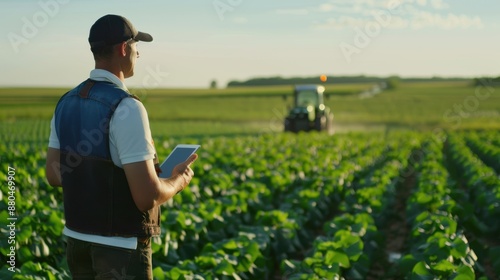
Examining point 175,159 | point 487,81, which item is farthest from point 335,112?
point 175,159

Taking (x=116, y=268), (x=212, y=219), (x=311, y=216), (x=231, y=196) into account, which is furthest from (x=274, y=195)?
(x=116, y=268)

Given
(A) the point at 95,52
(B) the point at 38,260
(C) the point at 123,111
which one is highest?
(A) the point at 95,52

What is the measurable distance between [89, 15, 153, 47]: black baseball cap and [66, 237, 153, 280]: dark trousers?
0.89 meters

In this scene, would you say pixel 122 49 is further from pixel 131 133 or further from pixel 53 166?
pixel 53 166

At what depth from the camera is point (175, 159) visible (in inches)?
127

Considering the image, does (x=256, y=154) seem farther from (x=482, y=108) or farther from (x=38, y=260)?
(x=482, y=108)

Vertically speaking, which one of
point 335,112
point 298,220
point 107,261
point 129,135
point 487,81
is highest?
point 129,135

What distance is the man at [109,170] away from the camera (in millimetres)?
2795

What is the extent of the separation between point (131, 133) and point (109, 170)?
0.78ft

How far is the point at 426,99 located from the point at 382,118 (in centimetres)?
1966

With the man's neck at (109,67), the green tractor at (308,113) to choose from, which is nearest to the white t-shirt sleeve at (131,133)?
the man's neck at (109,67)

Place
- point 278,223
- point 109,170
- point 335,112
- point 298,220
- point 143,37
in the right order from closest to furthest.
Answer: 1. point 109,170
2. point 143,37
3. point 278,223
4. point 298,220
5. point 335,112

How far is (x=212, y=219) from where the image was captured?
7.41 m

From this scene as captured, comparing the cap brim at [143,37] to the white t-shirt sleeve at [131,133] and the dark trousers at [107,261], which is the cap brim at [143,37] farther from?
the dark trousers at [107,261]
